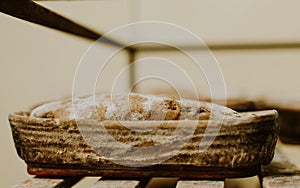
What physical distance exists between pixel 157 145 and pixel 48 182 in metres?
0.21

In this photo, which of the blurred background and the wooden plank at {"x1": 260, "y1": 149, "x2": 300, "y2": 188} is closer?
the wooden plank at {"x1": 260, "y1": 149, "x2": 300, "y2": 188}

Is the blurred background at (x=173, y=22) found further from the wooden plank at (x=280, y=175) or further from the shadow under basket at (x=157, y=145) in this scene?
the shadow under basket at (x=157, y=145)

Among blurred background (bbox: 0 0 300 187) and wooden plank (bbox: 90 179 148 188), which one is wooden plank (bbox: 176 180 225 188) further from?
blurred background (bbox: 0 0 300 187)

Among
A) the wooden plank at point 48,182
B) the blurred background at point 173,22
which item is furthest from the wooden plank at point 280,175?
the blurred background at point 173,22

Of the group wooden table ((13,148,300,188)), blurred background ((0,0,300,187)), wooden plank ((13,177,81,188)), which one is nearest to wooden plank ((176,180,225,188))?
wooden table ((13,148,300,188))

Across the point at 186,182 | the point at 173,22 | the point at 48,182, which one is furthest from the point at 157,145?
Answer: the point at 173,22

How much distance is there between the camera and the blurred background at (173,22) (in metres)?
2.35

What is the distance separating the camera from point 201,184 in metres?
0.82

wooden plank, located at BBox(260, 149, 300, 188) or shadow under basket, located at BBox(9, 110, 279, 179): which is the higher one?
shadow under basket, located at BBox(9, 110, 279, 179)

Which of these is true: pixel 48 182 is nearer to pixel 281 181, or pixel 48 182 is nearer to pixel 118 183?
pixel 118 183

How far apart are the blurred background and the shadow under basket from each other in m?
1.48

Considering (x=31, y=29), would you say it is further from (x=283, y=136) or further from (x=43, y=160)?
(x=43, y=160)

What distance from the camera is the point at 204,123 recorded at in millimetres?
792

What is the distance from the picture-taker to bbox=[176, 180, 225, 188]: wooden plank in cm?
80
